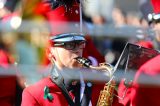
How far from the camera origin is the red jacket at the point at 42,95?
4426 millimetres

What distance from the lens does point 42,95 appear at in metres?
4.46

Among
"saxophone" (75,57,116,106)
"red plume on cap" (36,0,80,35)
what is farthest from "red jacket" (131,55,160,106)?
"red plume on cap" (36,0,80,35)

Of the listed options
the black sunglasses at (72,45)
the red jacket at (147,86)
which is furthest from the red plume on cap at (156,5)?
the black sunglasses at (72,45)

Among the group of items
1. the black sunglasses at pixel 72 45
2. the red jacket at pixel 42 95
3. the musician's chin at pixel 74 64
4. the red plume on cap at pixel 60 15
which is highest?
the red plume on cap at pixel 60 15

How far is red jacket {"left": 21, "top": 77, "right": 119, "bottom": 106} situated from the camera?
443cm

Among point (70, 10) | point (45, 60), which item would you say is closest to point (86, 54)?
point (45, 60)

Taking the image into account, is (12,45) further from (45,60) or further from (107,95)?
(107,95)

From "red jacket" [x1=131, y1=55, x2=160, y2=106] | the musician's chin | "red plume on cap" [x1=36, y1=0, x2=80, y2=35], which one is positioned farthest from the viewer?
"red plume on cap" [x1=36, y1=0, x2=80, y2=35]

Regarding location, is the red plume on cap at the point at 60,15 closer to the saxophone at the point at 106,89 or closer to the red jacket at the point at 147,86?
the saxophone at the point at 106,89

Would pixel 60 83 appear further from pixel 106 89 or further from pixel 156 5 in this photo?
pixel 156 5

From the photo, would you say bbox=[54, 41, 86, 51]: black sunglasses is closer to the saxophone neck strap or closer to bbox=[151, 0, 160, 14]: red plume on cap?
the saxophone neck strap

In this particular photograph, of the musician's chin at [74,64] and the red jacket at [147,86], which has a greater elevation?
the musician's chin at [74,64]

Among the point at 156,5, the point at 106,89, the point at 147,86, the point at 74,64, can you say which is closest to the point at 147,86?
the point at 147,86

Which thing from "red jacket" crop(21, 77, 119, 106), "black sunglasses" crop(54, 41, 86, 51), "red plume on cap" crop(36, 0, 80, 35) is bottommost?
"red jacket" crop(21, 77, 119, 106)
